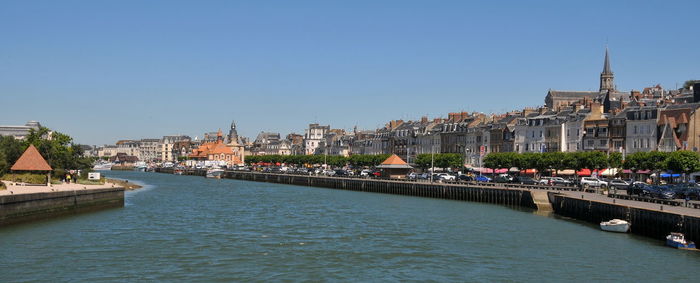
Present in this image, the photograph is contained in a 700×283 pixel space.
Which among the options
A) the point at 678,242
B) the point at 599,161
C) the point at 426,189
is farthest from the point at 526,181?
the point at 678,242

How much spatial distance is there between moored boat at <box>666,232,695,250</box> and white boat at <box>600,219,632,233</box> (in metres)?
6.26

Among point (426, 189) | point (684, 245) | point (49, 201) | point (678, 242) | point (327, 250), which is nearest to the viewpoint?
point (684, 245)

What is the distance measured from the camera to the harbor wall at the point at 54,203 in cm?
4634

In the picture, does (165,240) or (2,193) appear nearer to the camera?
(165,240)

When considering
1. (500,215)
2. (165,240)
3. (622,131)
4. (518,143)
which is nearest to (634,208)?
(500,215)

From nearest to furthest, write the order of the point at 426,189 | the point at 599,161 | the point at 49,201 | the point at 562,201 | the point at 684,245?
the point at 684,245
the point at 49,201
the point at 562,201
the point at 599,161
the point at 426,189

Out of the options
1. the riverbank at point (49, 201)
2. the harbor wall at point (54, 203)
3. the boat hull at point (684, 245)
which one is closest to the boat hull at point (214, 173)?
the riverbank at point (49, 201)

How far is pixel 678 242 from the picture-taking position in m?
39.9

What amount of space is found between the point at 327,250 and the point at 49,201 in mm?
23292

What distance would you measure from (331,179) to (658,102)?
49697 millimetres

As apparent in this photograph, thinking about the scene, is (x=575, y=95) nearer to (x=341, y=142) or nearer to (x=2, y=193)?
(x=341, y=142)

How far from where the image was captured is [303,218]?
191ft

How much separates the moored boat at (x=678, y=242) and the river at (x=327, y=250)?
61 cm

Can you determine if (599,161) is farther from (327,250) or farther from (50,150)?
(50,150)
